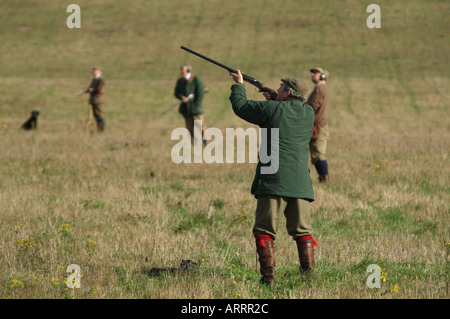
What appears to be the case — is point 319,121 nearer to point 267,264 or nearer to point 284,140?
point 284,140

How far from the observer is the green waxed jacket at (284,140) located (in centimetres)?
546

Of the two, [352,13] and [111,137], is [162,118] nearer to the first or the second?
[111,137]

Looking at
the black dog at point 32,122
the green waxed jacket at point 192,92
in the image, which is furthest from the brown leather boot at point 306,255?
the black dog at point 32,122

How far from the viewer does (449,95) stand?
107 ft

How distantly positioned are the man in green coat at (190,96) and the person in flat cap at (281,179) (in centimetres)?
906

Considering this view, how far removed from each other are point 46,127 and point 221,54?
26.3 metres

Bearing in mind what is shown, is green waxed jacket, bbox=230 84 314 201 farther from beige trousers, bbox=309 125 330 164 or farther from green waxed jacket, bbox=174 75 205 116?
green waxed jacket, bbox=174 75 205 116

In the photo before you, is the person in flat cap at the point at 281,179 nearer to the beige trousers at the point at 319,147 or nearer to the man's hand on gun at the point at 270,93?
the man's hand on gun at the point at 270,93

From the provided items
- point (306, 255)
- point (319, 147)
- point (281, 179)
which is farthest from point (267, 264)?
point (319, 147)

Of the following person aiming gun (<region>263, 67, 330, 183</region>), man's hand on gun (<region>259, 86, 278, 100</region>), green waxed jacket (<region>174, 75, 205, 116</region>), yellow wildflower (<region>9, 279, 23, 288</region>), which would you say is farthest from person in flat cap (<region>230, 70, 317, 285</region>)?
green waxed jacket (<region>174, 75, 205, 116</region>)

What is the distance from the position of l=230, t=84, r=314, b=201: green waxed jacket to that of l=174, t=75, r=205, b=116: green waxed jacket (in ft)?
29.7

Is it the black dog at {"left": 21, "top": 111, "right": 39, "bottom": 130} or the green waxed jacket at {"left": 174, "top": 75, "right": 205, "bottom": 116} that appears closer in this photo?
the green waxed jacket at {"left": 174, "top": 75, "right": 205, "bottom": 116}

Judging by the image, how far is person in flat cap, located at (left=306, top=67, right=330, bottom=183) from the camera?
10812 millimetres
